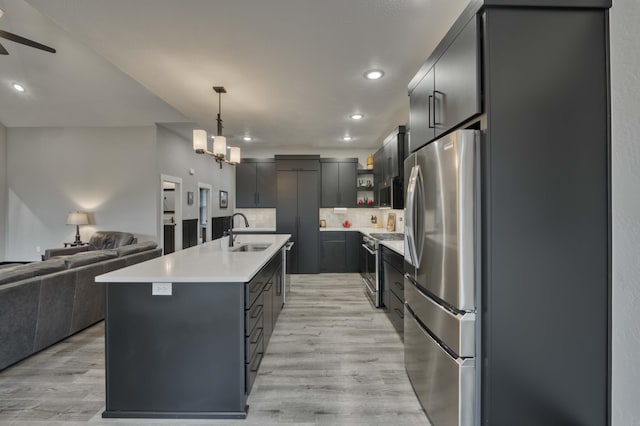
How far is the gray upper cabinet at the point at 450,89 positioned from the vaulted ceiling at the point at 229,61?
598 millimetres

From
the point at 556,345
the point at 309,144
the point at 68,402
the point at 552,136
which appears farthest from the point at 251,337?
the point at 309,144

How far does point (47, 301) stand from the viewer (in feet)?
8.57

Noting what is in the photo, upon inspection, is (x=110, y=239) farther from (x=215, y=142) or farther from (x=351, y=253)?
(x=351, y=253)

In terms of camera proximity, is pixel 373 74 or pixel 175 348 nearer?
pixel 175 348

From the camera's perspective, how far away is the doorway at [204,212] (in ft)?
24.6

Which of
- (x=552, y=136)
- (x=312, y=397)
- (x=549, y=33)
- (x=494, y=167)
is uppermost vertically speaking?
(x=549, y=33)

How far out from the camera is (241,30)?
7.43 feet

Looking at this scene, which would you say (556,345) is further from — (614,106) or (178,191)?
(178,191)

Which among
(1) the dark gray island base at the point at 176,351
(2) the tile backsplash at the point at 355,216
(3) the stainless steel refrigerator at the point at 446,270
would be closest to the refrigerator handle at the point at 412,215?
(3) the stainless steel refrigerator at the point at 446,270

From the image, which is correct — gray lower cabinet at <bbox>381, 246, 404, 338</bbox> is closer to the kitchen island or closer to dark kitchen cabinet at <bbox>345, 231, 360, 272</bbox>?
the kitchen island

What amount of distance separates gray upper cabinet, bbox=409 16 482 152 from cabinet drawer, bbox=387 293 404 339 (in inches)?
61.2

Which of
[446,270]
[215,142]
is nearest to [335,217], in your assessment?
[215,142]

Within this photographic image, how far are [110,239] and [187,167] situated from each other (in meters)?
2.25

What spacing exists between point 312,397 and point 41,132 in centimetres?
720
